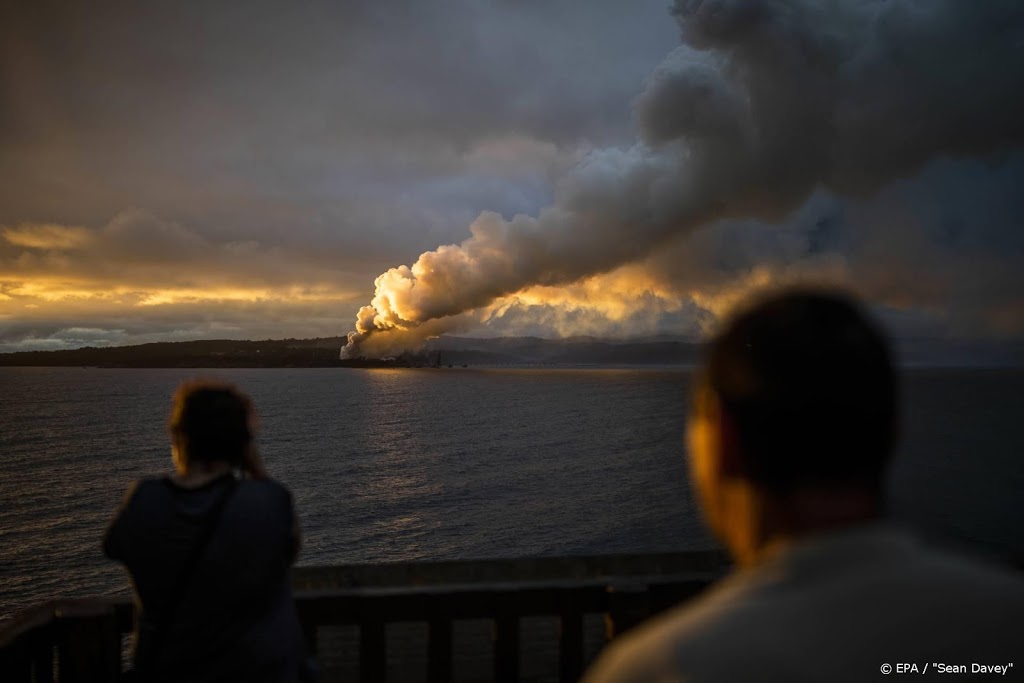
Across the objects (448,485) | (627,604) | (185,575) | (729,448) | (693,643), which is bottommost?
(448,485)

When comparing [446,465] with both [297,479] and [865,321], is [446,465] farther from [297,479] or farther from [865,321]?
[865,321]

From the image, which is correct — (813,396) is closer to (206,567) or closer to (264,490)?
(264,490)

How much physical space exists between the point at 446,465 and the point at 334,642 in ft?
181

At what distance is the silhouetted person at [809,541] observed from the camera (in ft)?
2.85

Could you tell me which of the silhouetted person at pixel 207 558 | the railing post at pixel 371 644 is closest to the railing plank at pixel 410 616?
the railing post at pixel 371 644

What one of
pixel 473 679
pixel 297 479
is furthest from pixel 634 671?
pixel 297 479

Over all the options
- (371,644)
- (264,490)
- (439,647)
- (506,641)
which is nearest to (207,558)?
(264,490)

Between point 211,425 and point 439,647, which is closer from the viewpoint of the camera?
point 211,425

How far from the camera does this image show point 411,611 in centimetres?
385

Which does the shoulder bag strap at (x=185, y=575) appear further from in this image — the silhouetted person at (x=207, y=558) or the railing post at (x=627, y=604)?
the railing post at (x=627, y=604)

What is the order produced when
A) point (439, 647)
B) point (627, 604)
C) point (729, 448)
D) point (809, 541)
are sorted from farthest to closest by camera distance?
point (627, 604) → point (439, 647) → point (729, 448) → point (809, 541)

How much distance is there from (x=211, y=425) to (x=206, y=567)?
0.56 m

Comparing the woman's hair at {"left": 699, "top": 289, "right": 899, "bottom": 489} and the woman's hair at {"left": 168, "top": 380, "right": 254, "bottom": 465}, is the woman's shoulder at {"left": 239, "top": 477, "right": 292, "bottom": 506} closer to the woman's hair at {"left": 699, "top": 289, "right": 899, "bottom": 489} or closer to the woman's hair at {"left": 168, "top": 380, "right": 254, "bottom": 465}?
the woman's hair at {"left": 168, "top": 380, "right": 254, "bottom": 465}

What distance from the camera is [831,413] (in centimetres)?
108
